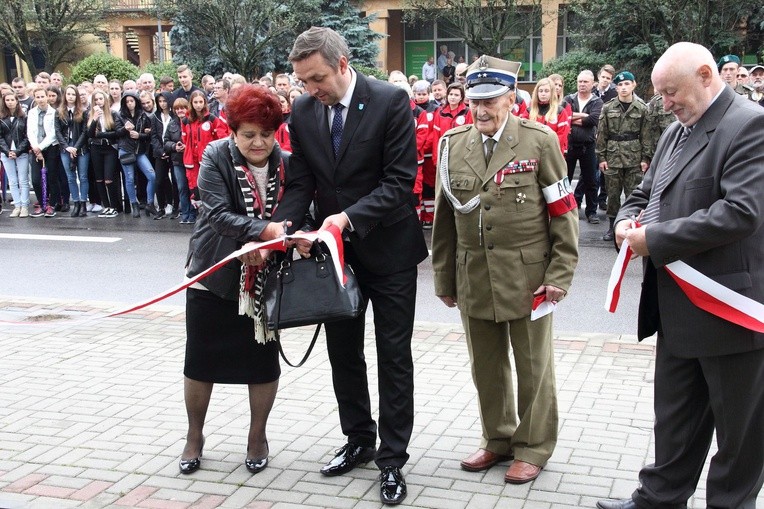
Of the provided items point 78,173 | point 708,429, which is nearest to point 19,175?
point 78,173

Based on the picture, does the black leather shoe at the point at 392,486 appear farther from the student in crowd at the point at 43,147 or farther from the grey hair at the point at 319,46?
the student in crowd at the point at 43,147

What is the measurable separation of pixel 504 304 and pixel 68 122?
11992 mm

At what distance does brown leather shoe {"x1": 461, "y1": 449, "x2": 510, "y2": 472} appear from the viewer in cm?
479

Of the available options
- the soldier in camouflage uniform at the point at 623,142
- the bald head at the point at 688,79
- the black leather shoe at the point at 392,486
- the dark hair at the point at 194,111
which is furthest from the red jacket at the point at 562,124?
the bald head at the point at 688,79

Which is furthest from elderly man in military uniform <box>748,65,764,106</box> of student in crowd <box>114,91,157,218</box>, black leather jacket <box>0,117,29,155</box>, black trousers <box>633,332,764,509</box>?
black leather jacket <box>0,117,29,155</box>

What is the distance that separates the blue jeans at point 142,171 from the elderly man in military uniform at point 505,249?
1042 cm

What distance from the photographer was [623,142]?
39.0 ft

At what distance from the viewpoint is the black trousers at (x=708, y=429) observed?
3852 millimetres

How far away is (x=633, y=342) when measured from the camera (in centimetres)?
710

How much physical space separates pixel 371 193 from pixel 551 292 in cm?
97

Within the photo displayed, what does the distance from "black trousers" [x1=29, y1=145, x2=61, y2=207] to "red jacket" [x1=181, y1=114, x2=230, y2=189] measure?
8.97 feet

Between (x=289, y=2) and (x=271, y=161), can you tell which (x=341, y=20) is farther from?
(x=271, y=161)

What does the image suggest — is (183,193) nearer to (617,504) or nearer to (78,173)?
(78,173)

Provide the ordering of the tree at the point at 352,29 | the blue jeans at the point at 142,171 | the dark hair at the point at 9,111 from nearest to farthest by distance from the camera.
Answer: the blue jeans at the point at 142,171
the dark hair at the point at 9,111
the tree at the point at 352,29
